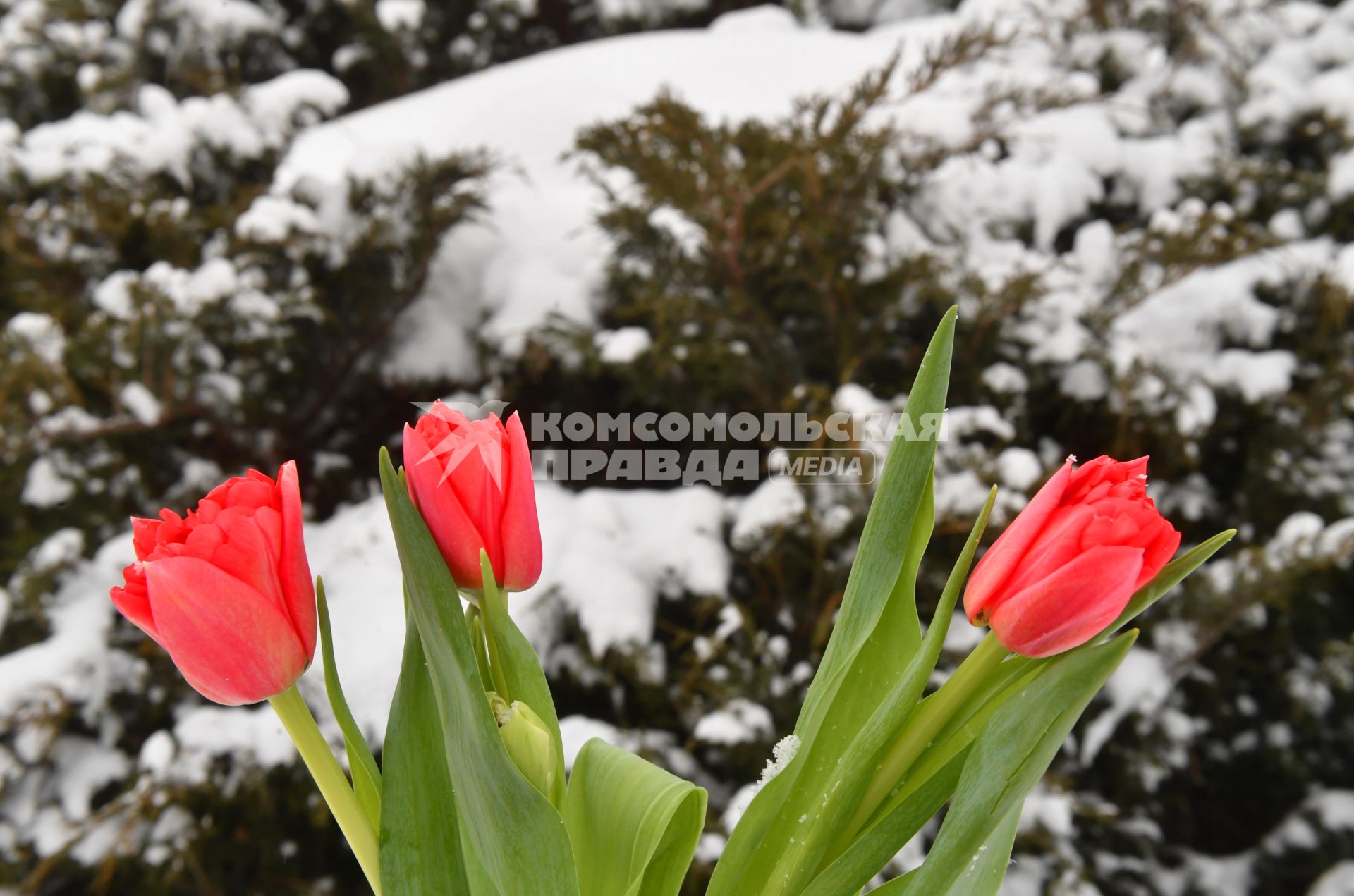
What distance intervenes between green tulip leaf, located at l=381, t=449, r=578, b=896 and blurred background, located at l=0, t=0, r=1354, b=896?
62 cm

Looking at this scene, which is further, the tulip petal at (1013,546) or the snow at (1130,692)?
the snow at (1130,692)

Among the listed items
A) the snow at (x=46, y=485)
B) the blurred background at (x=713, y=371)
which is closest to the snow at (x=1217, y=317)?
the blurred background at (x=713, y=371)

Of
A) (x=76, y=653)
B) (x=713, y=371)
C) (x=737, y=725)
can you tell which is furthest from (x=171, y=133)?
(x=737, y=725)

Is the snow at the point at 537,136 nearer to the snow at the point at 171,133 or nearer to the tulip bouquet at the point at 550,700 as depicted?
the snow at the point at 171,133

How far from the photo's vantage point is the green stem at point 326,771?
0.99ft

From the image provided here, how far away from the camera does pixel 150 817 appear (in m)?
1.02

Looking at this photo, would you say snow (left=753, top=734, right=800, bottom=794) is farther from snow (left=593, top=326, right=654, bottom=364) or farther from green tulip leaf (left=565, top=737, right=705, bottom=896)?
snow (left=593, top=326, right=654, bottom=364)

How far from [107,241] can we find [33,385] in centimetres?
31

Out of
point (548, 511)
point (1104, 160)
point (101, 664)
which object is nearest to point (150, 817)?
point (101, 664)

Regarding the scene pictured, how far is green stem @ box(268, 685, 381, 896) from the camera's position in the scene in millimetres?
302

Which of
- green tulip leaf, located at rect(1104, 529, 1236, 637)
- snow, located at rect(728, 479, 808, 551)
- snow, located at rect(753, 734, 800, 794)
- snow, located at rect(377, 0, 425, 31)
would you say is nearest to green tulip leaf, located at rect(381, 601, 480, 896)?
snow, located at rect(753, 734, 800, 794)

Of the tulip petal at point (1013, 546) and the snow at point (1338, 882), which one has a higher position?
the tulip petal at point (1013, 546)

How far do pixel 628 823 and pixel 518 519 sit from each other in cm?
12

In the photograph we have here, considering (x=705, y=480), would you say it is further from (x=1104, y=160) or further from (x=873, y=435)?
(x=1104, y=160)
